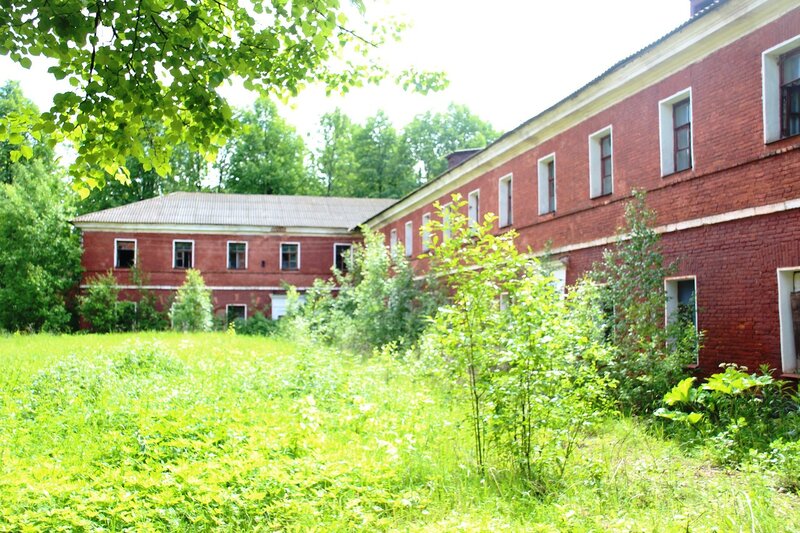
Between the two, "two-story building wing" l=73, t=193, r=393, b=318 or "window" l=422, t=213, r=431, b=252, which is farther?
"two-story building wing" l=73, t=193, r=393, b=318

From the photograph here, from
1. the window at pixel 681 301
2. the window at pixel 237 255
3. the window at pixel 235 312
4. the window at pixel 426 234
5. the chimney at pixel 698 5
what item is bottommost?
the window at pixel 235 312

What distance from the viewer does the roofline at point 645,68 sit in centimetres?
979

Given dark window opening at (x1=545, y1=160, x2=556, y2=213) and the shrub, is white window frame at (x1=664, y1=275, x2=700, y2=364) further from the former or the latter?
the shrub

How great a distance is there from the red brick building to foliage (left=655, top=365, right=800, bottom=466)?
996mm

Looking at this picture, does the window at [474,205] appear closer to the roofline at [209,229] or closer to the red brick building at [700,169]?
the red brick building at [700,169]

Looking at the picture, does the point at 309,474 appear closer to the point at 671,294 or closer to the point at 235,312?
the point at 671,294

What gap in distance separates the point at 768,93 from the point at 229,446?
27.6 ft

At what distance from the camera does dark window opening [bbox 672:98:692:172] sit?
451 inches

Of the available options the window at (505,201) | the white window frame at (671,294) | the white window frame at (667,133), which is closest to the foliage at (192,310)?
the window at (505,201)

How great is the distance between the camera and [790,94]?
9398 millimetres

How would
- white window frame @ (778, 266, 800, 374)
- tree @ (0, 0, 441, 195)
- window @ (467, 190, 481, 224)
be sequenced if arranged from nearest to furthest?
tree @ (0, 0, 441, 195), white window frame @ (778, 266, 800, 374), window @ (467, 190, 481, 224)

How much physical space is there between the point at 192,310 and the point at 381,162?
23034 millimetres

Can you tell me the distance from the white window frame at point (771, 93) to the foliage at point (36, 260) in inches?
1124

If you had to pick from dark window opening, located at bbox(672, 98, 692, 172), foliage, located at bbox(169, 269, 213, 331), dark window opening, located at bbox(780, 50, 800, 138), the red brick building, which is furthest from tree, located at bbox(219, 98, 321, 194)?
dark window opening, located at bbox(780, 50, 800, 138)
